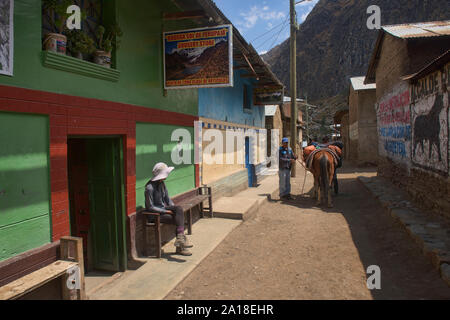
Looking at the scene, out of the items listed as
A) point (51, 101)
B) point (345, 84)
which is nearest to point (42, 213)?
point (51, 101)

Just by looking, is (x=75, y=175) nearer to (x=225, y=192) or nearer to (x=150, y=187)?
(x=150, y=187)

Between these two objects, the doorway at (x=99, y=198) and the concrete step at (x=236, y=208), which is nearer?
the doorway at (x=99, y=198)

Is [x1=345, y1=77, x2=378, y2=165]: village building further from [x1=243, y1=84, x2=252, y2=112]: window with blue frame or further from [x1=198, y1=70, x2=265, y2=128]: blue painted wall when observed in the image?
[x1=243, y1=84, x2=252, y2=112]: window with blue frame

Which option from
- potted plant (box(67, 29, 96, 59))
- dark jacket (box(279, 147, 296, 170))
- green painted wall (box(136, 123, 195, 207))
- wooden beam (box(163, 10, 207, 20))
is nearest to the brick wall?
dark jacket (box(279, 147, 296, 170))

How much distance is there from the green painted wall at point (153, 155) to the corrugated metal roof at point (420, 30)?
21.7 feet

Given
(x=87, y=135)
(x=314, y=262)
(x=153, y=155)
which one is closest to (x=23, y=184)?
(x=87, y=135)

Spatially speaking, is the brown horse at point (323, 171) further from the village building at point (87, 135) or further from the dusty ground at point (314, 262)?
the village building at point (87, 135)

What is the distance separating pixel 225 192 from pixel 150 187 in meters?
4.71

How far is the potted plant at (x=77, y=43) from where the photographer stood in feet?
13.4

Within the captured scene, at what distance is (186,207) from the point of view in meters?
6.20

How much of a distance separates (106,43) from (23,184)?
2296 mm

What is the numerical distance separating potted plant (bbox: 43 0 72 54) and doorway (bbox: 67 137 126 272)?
1579 mm

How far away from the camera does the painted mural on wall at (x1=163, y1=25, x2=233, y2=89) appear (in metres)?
5.30

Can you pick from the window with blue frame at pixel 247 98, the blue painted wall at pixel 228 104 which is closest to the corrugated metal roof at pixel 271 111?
the blue painted wall at pixel 228 104
